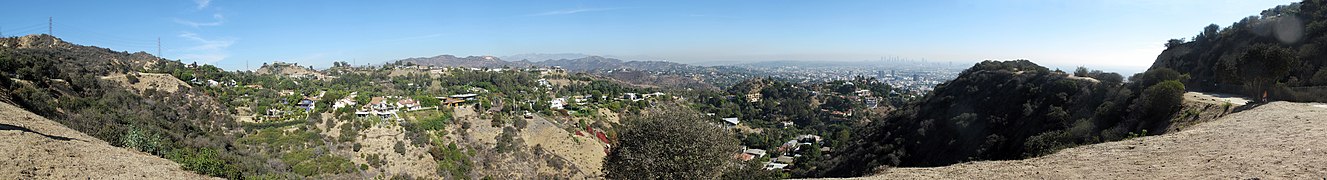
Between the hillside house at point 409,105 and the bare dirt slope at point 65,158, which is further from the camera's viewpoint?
the hillside house at point 409,105

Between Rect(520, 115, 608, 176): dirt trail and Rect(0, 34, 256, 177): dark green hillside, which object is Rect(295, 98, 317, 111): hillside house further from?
Rect(520, 115, 608, 176): dirt trail

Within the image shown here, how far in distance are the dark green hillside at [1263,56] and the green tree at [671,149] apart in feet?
41.3

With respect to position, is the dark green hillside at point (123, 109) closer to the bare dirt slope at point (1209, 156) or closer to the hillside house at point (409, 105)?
the hillside house at point (409, 105)

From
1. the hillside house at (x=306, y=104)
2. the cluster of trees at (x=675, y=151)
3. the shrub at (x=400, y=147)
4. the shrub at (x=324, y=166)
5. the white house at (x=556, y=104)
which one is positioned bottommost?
the shrub at (x=324, y=166)

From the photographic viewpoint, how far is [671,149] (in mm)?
15055

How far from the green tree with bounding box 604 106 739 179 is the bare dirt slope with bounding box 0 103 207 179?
926cm

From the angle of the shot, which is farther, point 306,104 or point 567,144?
point 306,104

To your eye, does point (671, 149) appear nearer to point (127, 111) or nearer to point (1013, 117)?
point (1013, 117)

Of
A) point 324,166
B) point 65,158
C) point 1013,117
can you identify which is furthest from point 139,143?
point 1013,117

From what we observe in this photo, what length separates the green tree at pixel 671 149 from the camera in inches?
583

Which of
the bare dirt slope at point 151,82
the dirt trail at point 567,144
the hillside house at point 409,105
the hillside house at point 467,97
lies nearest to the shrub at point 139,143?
the dirt trail at point 567,144

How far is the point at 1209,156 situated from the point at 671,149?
10.2 meters

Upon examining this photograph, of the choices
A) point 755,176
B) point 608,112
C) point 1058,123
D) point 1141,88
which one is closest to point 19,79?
point 755,176

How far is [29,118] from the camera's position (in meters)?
15.2
